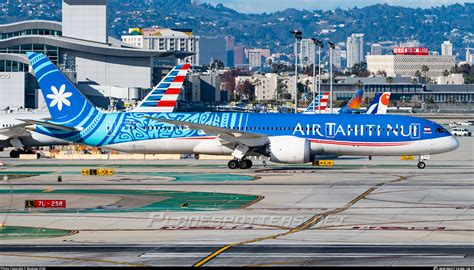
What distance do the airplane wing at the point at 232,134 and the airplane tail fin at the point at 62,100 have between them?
20.3 ft

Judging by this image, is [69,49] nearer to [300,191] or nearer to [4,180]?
[4,180]

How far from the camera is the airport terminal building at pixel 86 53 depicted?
168m

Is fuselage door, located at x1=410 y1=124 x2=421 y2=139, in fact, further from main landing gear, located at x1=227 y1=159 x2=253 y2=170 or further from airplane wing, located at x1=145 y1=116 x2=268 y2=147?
main landing gear, located at x1=227 y1=159 x2=253 y2=170

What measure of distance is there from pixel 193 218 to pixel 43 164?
1418 inches

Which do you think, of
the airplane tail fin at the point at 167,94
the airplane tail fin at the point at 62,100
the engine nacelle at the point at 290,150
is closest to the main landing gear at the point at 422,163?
the engine nacelle at the point at 290,150

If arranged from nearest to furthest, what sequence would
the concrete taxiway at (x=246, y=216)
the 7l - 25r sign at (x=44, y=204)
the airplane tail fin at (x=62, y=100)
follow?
the concrete taxiway at (x=246, y=216) < the 7l - 25r sign at (x=44, y=204) < the airplane tail fin at (x=62, y=100)

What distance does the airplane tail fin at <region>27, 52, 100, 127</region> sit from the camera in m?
70.1

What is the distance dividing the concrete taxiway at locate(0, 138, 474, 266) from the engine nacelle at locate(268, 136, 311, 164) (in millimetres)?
1052

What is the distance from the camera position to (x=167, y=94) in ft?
368

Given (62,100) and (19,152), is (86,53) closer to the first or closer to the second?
(19,152)

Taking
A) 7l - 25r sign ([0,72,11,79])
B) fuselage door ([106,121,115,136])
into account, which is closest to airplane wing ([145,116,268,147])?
fuselage door ([106,121,115,136])

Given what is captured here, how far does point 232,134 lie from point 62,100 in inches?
522

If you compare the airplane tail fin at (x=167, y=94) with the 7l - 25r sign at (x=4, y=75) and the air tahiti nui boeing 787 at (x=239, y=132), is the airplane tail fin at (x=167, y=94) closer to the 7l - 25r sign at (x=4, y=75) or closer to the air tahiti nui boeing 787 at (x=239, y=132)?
the air tahiti nui boeing 787 at (x=239, y=132)

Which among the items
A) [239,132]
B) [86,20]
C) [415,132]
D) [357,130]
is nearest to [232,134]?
[239,132]
